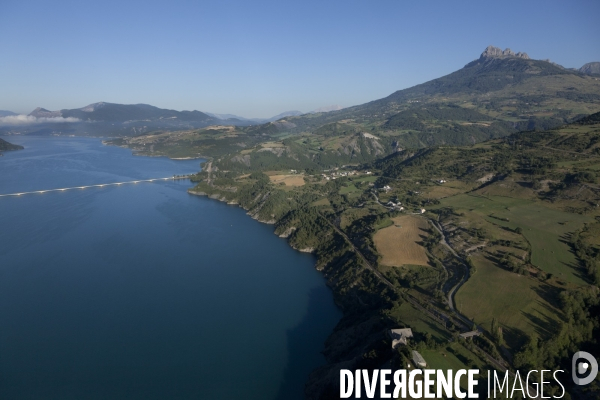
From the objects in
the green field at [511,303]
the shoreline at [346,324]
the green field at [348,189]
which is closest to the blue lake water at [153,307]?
the shoreline at [346,324]

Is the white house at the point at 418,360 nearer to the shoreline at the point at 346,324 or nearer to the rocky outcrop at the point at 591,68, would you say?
the shoreline at the point at 346,324

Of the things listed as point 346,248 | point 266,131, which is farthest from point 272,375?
point 266,131

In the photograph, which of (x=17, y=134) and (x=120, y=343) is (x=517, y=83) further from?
(x=17, y=134)

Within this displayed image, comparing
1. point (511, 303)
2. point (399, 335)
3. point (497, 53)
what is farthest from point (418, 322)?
point (497, 53)

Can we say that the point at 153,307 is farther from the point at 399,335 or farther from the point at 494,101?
the point at 494,101

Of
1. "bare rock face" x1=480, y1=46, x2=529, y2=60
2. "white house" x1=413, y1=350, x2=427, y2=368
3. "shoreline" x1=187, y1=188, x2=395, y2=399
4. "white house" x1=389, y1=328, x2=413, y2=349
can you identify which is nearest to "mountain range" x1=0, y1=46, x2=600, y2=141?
"bare rock face" x1=480, y1=46, x2=529, y2=60

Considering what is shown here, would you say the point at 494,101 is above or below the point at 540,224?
above

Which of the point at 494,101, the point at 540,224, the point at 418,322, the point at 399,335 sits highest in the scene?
the point at 494,101
